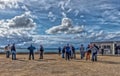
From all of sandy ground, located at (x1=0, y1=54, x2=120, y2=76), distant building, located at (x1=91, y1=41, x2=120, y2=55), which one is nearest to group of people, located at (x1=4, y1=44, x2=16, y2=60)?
sandy ground, located at (x1=0, y1=54, x2=120, y2=76)

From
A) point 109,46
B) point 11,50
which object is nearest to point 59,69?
point 11,50

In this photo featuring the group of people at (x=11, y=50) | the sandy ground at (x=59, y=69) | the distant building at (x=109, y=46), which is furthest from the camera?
the distant building at (x=109, y=46)

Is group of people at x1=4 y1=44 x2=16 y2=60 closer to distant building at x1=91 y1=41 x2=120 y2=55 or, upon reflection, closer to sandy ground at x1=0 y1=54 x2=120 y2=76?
sandy ground at x1=0 y1=54 x2=120 y2=76

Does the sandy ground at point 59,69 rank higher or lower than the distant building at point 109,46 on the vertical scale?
lower

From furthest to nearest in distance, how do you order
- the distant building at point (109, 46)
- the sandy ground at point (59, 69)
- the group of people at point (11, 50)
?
the distant building at point (109, 46) < the group of people at point (11, 50) < the sandy ground at point (59, 69)

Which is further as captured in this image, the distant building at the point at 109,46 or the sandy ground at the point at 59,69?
the distant building at the point at 109,46

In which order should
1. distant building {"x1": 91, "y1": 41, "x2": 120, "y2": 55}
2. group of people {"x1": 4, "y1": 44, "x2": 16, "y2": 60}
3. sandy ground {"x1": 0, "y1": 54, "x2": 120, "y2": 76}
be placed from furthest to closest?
distant building {"x1": 91, "y1": 41, "x2": 120, "y2": 55}
group of people {"x1": 4, "y1": 44, "x2": 16, "y2": 60}
sandy ground {"x1": 0, "y1": 54, "x2": 120, "y2": 76}

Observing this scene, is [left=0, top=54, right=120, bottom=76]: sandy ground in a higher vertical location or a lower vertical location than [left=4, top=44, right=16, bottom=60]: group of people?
lower

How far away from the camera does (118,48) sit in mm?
57156

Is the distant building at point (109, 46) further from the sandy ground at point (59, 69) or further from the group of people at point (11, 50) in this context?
the sandy ground at point (59, 69)

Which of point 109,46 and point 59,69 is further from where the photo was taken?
point 109,46

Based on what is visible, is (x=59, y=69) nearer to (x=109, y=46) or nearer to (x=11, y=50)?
(x=11, y=50)

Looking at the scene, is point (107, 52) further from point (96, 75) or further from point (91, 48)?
point (96, 75)

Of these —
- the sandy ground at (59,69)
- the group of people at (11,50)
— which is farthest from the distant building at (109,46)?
the sandy ground at (59,69)
